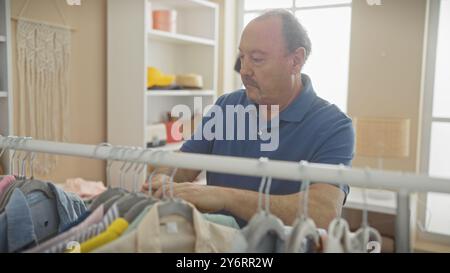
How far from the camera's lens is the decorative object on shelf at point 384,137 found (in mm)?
2715

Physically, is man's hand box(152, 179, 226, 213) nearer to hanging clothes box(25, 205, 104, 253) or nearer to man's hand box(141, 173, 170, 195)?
man's hand box(141, 173, 170, 195)

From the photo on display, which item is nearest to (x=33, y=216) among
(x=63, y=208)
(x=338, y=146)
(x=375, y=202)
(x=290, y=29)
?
(x=63, y=208)

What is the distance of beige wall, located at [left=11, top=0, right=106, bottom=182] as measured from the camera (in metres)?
2.60

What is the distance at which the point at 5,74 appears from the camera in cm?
192

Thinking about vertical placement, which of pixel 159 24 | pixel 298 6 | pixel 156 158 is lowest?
pixel 156 158

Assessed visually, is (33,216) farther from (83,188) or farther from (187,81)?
(187,81)

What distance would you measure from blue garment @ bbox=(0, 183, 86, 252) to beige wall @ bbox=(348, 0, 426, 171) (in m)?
2.52

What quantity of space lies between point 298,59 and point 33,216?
0.99 metres

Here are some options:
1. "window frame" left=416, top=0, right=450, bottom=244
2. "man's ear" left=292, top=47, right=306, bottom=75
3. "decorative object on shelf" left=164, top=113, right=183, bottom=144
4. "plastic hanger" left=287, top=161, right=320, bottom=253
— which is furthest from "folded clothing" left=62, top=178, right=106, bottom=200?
"window frame" left=416, top=0, right=450, bottom=244

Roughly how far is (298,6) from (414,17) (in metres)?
0.95

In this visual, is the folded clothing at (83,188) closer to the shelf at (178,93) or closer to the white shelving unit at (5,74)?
the white shelving unit at (5,74)

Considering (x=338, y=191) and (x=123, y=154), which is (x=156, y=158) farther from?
(x=338, y=191)
